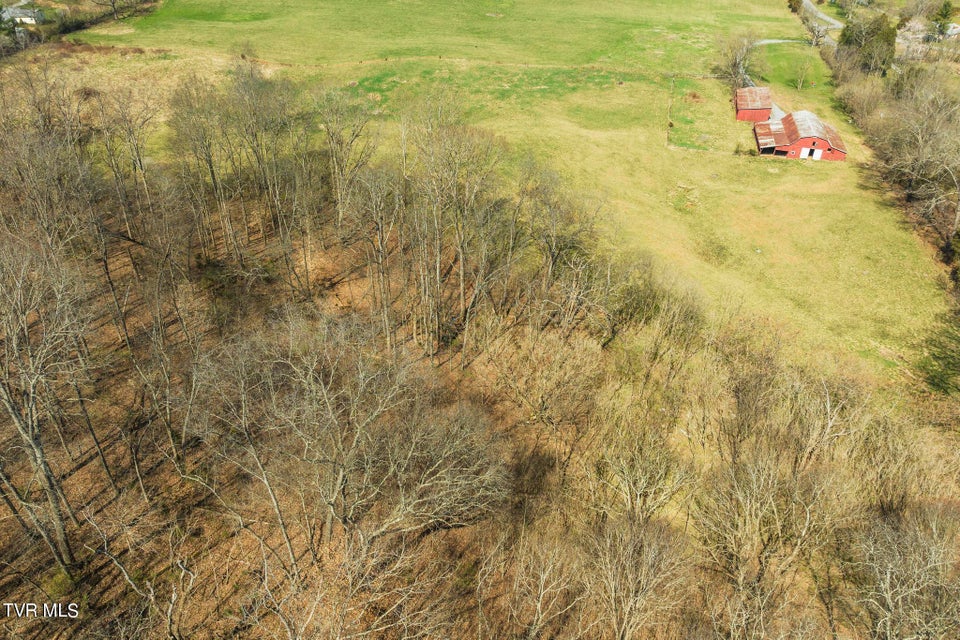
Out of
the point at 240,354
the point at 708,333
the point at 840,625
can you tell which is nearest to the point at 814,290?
the point at 708,333

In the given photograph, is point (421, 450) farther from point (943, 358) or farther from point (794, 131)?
point (794, 131)

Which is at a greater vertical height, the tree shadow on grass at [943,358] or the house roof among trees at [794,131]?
the house roof among trees at [794,131]

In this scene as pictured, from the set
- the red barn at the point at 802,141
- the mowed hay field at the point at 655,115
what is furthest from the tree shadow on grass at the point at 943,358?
the red barn at the point at 802,141

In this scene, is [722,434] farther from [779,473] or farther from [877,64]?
[877,64]

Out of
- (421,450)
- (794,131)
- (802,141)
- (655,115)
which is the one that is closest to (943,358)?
(802,141)

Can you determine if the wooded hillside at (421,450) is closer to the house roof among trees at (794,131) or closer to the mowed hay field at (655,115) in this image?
the mowed hay field at (655,115)

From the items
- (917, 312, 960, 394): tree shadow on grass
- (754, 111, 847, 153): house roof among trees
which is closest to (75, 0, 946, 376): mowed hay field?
(917, 312, 960, 394): tree shadow on grass

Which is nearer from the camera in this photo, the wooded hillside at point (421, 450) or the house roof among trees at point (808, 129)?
the wooded hillside at point (421, 450)
